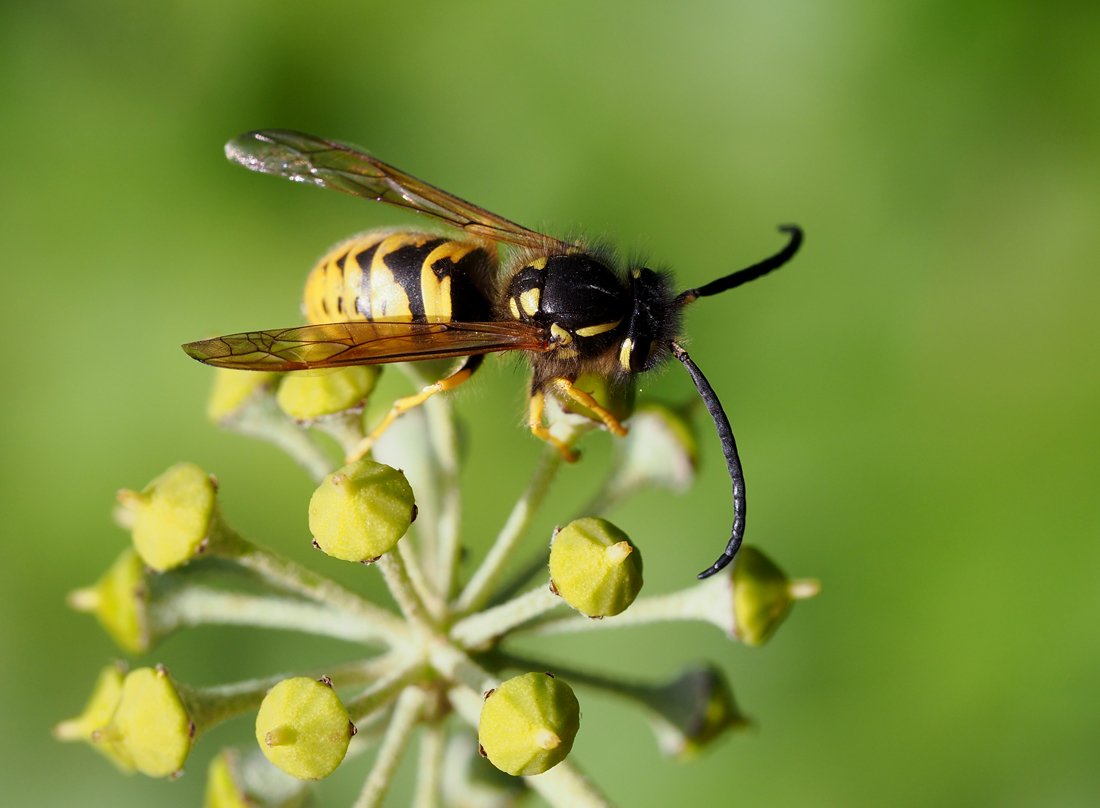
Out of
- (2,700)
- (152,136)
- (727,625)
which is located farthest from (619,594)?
(152,136)

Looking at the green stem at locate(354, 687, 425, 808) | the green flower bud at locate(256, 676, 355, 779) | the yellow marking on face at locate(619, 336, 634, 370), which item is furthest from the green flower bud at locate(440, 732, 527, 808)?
the yellow marking on face at locate(619, 336, 634, 370)

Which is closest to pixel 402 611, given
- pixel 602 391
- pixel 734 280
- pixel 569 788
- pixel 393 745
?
pixel 393 745

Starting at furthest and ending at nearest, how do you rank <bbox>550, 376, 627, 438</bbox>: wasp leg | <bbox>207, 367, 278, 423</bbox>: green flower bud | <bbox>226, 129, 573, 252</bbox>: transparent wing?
<bbox>226, 129, 573, 252</bbox>: transparent wing → <bbox>207, 367, 278, 423</bbox>: green flower bud → <bbox>550, 376, 627, 438</bbox>: wasp leg

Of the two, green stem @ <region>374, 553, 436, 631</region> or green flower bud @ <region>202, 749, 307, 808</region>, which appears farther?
green flower bud @ <region>202, 749, 307, 808</region>

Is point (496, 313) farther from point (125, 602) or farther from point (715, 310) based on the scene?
point (715, 310)

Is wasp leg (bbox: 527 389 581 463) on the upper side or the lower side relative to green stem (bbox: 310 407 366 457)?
upper

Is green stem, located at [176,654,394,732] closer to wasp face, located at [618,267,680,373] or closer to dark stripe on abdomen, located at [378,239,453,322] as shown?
dark stripe on abdomen, located at [378,239,453,322]

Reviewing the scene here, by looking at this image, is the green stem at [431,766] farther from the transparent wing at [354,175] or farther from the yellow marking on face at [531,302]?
the transparent wing at [354,175]
